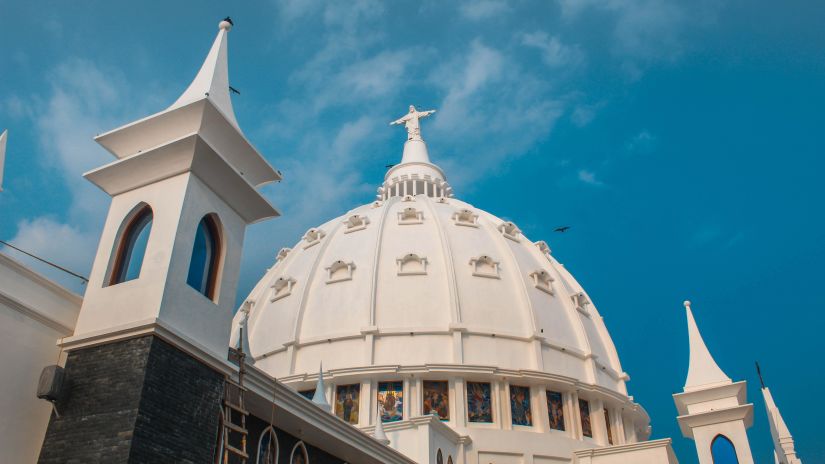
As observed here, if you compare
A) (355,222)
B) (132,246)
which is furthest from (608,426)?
Result: (132,246)

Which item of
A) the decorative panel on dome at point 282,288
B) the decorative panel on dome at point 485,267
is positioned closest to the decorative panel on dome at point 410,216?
the decorative panel on dome at point 485,267

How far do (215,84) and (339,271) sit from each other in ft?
79.4

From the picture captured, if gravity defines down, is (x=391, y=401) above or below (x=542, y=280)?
below

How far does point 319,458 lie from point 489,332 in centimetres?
1903

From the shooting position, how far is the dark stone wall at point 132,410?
9719 mm

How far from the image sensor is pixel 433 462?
85.1ft

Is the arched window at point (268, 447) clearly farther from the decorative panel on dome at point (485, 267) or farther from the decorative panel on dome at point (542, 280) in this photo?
the decorative panel on dome at point (542, 280)

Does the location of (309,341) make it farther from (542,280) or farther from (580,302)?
(580,302)

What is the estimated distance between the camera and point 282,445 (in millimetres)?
14461

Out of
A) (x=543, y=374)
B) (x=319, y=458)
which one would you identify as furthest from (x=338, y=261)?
(x=319, y=458)

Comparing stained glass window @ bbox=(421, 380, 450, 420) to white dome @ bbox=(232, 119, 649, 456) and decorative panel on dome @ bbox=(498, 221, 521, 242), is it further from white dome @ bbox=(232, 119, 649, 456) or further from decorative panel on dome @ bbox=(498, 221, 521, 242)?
decorative panel on dome @ bbox=(498, 221, 521, 242)

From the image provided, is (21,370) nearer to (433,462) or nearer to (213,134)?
(213,134)

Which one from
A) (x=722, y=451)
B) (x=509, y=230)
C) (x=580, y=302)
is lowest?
(x=722, y=451)

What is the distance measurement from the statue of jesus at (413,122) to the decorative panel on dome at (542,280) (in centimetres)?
1912
